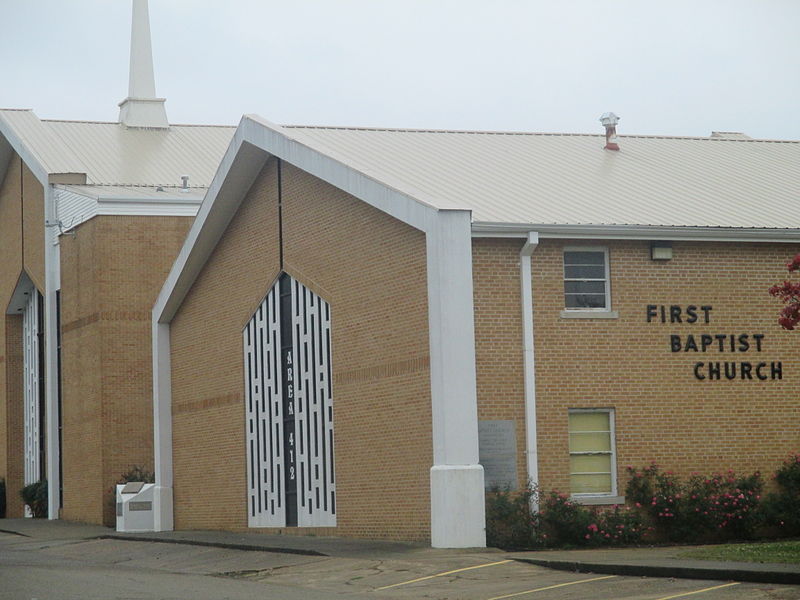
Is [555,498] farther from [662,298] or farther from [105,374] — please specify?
[105,374]

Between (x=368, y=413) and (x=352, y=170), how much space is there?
4287mm

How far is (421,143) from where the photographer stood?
100 ft

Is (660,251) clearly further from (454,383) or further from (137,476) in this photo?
(137,476)

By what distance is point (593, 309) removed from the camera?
24328 millimetres

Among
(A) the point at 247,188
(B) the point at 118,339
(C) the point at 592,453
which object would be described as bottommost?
(C) the point at 592,453

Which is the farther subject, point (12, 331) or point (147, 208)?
point (12, 331)

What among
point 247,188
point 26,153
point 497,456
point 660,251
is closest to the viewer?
point 497,456

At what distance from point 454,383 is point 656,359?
415 cm

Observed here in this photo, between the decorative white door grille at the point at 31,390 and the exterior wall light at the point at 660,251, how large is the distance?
25.2 m

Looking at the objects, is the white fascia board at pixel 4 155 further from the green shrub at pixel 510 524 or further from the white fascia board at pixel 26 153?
the green shrub at pixel 510 524

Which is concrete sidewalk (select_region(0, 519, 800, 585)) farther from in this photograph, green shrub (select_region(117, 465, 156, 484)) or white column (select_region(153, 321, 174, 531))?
green shrub (select_region(117, 465, 156, 484))

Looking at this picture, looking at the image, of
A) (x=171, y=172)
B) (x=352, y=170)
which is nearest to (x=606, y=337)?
(x=352, y=170)

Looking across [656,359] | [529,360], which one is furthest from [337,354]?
[656,359]

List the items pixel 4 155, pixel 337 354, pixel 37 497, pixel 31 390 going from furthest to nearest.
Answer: pixel 4 155
pixel 31 390
pixel 37 497
pixel 337 354
